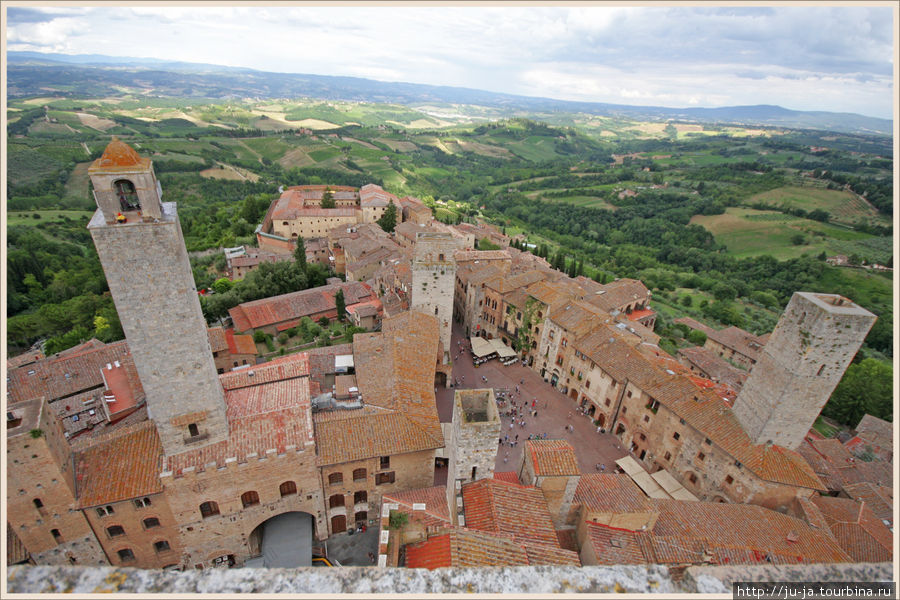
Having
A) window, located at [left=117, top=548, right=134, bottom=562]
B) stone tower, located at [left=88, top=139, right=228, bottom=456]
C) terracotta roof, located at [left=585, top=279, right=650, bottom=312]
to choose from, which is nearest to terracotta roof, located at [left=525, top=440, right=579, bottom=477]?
stone tower, located at [left=88, top=139, right=228, bottom=456]

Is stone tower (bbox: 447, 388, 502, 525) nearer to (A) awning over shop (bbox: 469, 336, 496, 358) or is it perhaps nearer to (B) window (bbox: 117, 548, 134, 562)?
(B) window (bbox: 117, 548, 134, 562)

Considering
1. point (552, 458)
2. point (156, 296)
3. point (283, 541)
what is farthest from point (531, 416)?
point (156, 296)

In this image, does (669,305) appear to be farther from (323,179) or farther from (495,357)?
(323,179)

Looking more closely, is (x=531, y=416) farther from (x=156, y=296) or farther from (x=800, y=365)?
(x=156, y=296)

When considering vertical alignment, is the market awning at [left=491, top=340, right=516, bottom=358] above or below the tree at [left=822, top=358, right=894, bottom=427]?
above

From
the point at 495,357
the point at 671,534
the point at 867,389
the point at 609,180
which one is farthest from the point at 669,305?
the point at 609,180
